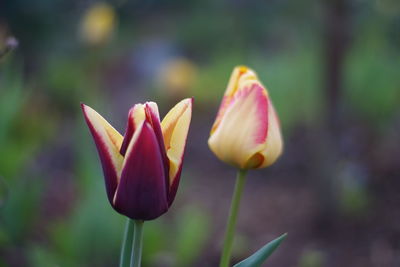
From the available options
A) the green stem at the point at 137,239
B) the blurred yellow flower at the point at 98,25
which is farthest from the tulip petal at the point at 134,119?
the blurred yellow flower at the point at 98,25

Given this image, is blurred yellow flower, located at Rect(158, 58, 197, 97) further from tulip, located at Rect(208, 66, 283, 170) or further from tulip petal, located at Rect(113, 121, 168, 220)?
tulip petal, located at Rect(113, 121, 168, 220)

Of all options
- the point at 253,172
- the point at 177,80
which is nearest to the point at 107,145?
the point at 253,172

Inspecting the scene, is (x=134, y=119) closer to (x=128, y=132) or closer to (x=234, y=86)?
(x=128, y=132)

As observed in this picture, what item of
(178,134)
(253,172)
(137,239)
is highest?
(253,172)

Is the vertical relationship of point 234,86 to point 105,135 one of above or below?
above

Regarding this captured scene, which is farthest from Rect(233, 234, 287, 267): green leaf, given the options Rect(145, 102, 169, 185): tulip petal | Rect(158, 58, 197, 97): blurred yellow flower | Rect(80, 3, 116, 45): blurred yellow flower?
Rect(158, 58, 197, 97): blurred yellow flower

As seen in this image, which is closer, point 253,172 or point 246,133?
point 246,133
